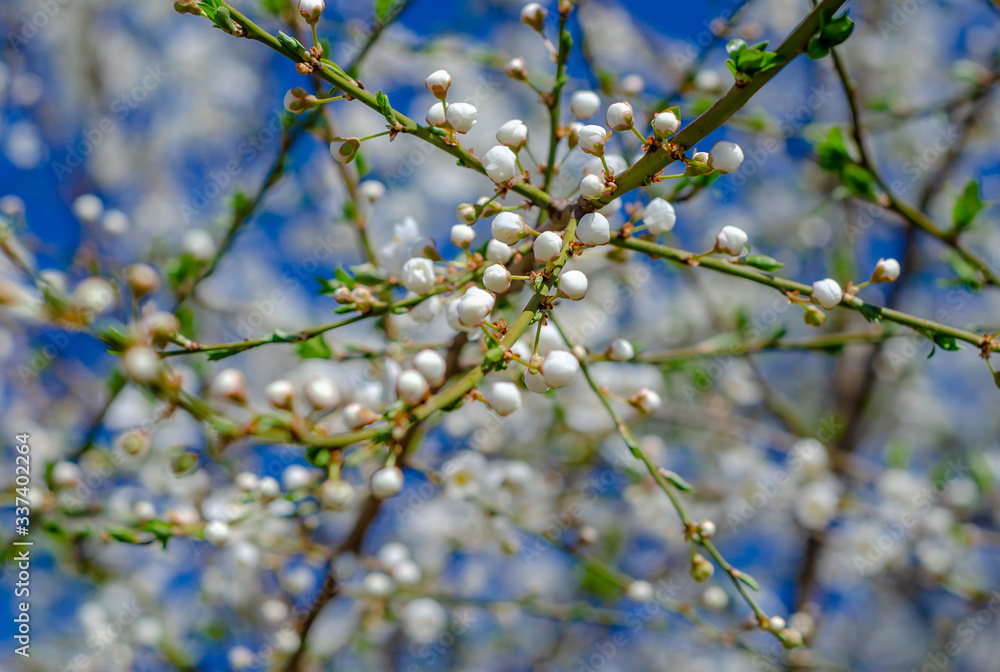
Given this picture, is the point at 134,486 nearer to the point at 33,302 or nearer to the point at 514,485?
the point at 33,302

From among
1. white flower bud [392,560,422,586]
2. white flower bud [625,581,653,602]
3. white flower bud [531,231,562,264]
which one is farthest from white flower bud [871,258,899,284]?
white flower bud [392,560,422,586]

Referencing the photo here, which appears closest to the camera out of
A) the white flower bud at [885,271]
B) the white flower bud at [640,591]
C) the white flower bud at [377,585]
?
the white flower bud at [885,271]

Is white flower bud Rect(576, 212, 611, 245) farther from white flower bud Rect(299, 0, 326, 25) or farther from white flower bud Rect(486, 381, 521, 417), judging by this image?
white flower bud Rect(299, 0, 326, 25)

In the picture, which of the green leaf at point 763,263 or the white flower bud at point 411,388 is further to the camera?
the green leaf at point 763,263

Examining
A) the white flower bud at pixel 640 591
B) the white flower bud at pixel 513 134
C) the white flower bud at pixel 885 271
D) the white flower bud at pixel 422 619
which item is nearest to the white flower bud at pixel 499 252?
the white flower bud at pixel 513 134

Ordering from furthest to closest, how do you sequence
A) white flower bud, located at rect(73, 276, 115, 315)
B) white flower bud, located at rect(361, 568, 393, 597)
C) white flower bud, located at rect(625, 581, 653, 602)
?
white flower bud, located at rect(361, 568, 393, 597) < white flower bud, located at rect(625, 581, 653, 602) < white flower bud, located at rect(73, 276, 115, 315)

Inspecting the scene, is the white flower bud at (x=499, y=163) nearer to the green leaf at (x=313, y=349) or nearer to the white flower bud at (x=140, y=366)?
the green leaf at (x=313, y=349)

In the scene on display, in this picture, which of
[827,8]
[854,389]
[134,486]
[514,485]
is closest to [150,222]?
[134,486]
